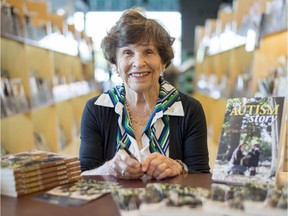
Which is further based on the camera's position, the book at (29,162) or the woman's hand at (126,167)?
the woman's hand at (126,167)

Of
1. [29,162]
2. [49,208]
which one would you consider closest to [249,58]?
[29,162]

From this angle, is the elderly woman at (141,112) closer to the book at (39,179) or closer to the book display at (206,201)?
the book at (39,179)

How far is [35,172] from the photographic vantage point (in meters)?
1.10

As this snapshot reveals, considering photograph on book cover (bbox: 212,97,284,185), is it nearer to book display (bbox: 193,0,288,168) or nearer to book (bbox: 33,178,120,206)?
book (bbox: 33,178,120,206)

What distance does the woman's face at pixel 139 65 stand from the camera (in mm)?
1728

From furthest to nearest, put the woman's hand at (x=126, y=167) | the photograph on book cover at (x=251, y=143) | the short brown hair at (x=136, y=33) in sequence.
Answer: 1. the short brown hair at (x=136, y=33)
2. the woman's hand at (x=126, y=167)
3. the photograph on book cover at (x=251, y=143)

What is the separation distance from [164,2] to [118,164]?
40.4 feet

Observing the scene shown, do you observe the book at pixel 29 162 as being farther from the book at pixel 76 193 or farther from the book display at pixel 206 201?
the book display at pixel 206 201

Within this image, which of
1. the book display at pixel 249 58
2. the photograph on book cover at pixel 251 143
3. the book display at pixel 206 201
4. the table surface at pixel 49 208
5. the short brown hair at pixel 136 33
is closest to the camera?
the book display at pixel 206 201

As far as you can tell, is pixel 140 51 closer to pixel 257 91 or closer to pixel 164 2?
pixel 257 91

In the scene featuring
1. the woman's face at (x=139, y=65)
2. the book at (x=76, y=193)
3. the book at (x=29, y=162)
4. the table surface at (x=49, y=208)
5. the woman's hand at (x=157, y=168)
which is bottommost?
the table surface at (x=49, y=208)

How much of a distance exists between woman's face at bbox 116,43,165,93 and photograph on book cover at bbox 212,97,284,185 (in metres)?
0.67

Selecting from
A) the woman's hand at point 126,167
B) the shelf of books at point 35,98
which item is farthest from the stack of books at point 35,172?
the shelf of books at point 35,98

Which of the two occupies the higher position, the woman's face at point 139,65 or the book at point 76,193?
the woman's face at point 139,65
